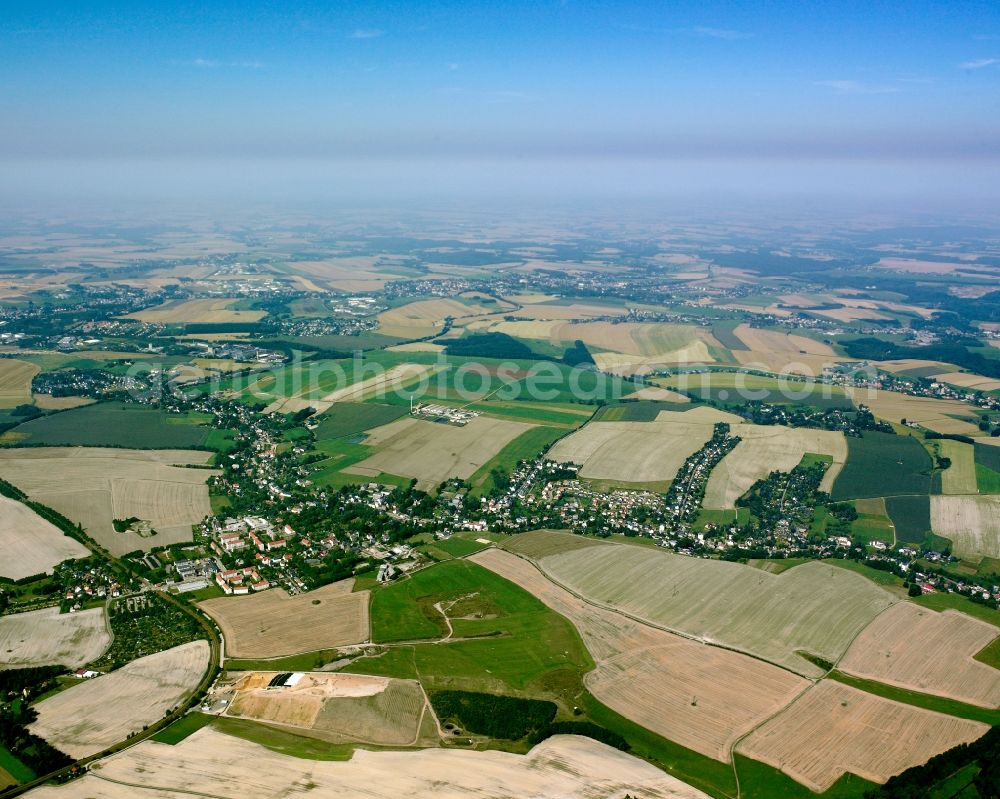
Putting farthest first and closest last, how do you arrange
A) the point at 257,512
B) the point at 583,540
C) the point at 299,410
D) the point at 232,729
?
the point at 299,410 → the point at 257,512 → the point at 583,540 → the point at 232,729

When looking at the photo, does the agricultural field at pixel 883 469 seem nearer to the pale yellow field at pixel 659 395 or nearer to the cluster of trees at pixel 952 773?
the pale yellow field at pixel 659 395

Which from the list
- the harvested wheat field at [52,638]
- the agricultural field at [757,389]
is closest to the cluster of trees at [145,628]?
the harvested wheat field at [52,638]

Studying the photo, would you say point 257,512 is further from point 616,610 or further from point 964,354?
point 964,354

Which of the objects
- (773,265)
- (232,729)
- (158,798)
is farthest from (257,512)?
(773,265)

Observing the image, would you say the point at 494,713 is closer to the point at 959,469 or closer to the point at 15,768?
the point at 15,768

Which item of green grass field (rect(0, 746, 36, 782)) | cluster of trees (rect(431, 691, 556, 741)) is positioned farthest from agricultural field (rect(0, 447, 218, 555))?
cluster of trees (rect(431, 691, 556, 741))
